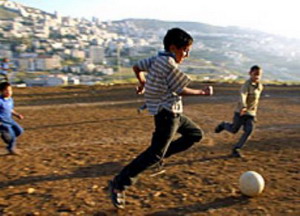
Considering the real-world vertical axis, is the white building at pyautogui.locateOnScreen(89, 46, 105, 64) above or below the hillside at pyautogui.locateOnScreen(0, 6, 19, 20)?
below

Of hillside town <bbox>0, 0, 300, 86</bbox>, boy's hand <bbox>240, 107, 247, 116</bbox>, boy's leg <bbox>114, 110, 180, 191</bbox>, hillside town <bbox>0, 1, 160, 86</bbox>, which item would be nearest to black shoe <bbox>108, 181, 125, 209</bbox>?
boy's leg <bbox>114, 110, 180, 191</bbox>

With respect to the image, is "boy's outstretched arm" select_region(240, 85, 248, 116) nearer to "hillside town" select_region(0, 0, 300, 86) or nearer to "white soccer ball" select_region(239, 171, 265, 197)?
"white soccer ball" select_region(239, 171, 265, 197)

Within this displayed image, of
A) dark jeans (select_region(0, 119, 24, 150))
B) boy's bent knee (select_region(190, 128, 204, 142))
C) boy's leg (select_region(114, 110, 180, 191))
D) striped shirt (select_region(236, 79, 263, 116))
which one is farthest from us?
dark jeans (select_region(0, 119, 24, 150))

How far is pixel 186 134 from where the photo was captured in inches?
163

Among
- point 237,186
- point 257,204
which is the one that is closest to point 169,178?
point 237,186

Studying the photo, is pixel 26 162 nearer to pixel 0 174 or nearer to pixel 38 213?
pixel 0 174

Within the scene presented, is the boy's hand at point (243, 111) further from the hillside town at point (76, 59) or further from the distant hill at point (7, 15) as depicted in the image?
the distant hill at point (7, 15)

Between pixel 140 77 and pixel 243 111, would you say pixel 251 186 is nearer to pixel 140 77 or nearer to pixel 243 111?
pixel 140 77

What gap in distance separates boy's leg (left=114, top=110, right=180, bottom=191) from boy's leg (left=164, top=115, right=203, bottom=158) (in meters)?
0.21

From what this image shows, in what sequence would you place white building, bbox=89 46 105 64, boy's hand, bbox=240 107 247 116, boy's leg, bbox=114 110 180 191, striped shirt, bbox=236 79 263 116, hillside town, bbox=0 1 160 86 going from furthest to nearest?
1. white building, bbox=89 46 105 64
2. hillside town, bbox=0 1 160 86
3. striped shirt, bbox=236 79 263 116
4. boy's hand, bbox=240 107 247 116
5. boy's leg, bbox=114 110 180 191

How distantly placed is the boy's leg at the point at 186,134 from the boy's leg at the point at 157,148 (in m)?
0.21

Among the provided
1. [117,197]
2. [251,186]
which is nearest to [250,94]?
[251,186]

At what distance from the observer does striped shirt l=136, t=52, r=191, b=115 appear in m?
3.51

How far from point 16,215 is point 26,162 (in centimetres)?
229
